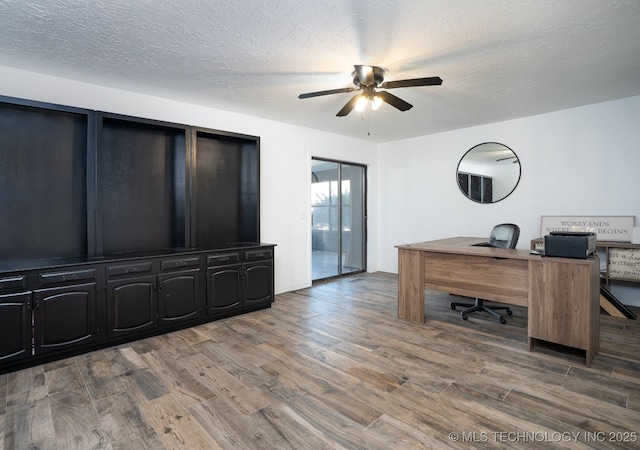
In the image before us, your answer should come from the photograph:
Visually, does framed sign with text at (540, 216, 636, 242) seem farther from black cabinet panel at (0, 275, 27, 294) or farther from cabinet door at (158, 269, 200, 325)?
black cabinet panel at (0, 275, 27, 294)

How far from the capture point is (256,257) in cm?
407

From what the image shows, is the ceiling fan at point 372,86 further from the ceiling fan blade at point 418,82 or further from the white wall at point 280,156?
the white wall at point 280,156

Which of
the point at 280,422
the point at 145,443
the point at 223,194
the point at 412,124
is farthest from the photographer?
the point at 412,124

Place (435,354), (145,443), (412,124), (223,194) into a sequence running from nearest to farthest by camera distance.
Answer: (145,443) < (435,354) < (223,194) < (412,124)

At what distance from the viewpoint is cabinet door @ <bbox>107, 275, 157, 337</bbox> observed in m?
2.98

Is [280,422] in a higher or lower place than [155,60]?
lower

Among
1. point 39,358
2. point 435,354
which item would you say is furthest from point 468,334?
point 39,358

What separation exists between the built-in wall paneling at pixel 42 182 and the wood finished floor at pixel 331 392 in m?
1.13

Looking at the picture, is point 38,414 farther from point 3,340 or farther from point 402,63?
point 402,63

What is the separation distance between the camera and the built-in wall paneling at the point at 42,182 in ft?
9.53

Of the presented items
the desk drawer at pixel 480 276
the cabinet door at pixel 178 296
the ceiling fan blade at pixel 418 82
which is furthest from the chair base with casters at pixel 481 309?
the cabinet door at pixel 178 296

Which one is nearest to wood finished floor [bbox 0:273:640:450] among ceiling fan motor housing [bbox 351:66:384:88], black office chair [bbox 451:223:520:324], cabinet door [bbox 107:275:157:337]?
cabinet door [bbox 107:275:157:337]

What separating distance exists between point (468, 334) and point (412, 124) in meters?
3.14

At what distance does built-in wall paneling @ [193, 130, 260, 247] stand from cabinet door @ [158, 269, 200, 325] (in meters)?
0.69
